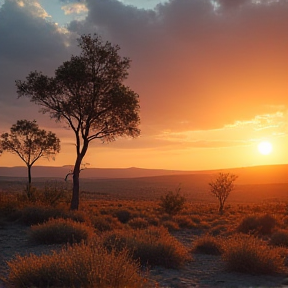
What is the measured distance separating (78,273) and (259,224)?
18.0 m

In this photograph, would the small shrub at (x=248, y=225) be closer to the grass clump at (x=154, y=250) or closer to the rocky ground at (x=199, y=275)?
the rocky ground at (x=199, y=275)

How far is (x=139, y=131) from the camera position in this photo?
28.1 metres

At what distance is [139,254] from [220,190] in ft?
115

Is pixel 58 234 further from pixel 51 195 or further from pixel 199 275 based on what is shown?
pixel 51 195

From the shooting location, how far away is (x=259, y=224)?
2336 centimetres

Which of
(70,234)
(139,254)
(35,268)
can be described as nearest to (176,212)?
(70,234)

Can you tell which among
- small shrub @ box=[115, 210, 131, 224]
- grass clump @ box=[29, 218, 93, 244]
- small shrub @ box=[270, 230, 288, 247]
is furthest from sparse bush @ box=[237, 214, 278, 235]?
grass clump @ box=[29, 218, 93, 244]

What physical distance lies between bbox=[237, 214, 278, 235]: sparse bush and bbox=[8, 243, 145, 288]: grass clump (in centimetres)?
1662

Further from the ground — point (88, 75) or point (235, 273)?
point (88, 75)

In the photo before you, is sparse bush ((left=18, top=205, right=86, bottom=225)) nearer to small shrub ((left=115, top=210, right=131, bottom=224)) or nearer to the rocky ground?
the rocky ground

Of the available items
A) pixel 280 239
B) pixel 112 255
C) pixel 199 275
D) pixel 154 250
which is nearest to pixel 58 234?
pixel 154 250

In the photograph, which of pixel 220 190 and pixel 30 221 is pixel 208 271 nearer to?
pixel 30 221

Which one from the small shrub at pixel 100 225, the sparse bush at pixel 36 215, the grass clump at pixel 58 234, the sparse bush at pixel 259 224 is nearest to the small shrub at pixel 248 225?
the sparse bush at pixel 259 224

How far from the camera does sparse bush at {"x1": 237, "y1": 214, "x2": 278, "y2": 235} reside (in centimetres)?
2288
